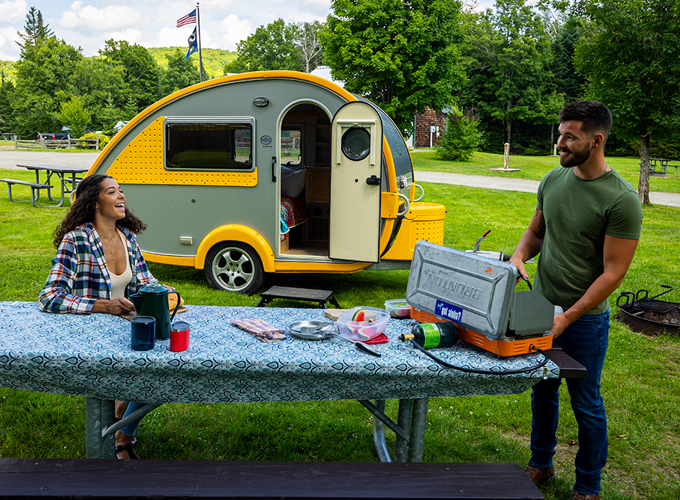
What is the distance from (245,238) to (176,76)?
70230 millimetres

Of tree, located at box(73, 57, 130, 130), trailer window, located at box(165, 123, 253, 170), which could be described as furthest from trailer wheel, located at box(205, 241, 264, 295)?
tree, located at box(73, 57, 130, 130)

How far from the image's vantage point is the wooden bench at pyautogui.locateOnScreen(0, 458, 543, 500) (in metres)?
2.23

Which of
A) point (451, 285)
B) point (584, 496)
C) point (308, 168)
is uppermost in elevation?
point (308, 168)

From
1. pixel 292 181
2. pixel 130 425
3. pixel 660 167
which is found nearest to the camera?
pixel 130 425

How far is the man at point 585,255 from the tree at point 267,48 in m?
67.9

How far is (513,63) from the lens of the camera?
37875 mm

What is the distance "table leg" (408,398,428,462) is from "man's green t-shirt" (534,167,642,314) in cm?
93

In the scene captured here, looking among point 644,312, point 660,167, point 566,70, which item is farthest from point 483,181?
point 566,70

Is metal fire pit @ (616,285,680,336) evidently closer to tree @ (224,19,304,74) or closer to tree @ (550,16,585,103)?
tree @ (550,16,585,103)

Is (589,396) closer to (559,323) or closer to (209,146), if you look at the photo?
(559,323)

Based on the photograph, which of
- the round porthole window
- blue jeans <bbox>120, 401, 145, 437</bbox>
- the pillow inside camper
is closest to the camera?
blue jeans <bbox>120, 401, 145, 437</bbox>

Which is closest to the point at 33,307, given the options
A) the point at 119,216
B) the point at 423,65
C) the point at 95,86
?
the point at 119,216

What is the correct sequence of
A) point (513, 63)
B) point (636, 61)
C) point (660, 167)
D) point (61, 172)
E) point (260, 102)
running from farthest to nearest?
point (513, 63)
point (660, 167)
point (636, 61)
point (61, 172)
point (260, 102)

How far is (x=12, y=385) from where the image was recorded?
103 inches
